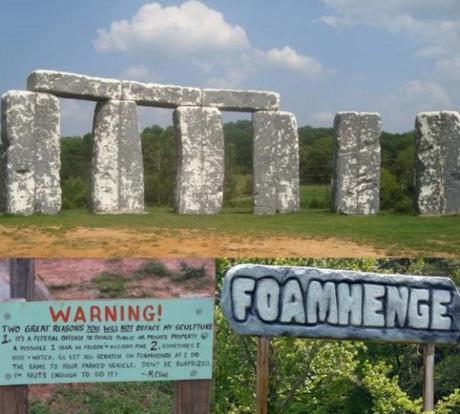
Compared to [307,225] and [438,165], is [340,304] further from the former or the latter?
[438,165]

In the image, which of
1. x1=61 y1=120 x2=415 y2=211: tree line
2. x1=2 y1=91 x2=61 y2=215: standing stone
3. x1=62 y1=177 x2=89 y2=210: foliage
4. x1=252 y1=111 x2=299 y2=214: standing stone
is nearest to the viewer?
x1=2 y1=91 x2=61 y2=215: standing stone

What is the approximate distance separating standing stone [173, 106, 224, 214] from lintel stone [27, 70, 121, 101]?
1343 mm

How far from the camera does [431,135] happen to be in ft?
56.6

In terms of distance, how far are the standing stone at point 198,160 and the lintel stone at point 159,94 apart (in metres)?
0.17

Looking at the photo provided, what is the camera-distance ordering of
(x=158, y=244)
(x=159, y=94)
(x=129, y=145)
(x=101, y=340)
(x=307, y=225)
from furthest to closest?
(x=159, y=94)
(x=129, y=145)
(x=307, y=225)
(x=158, y=244)
(x=101, y=340)

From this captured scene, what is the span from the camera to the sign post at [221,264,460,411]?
7.13 metres

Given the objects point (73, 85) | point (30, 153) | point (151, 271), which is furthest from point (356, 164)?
point (151, 271)

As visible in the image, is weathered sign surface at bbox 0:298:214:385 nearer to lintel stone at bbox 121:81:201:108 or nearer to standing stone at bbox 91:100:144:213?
standing stone at bbox 91:100:144:213

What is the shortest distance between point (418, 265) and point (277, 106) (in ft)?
32.9

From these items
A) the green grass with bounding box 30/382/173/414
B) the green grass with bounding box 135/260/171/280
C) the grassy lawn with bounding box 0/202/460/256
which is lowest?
the green grass with bounding box 30/382/173/414

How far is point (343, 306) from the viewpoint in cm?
720

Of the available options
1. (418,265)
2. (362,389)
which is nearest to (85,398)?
(362,389)

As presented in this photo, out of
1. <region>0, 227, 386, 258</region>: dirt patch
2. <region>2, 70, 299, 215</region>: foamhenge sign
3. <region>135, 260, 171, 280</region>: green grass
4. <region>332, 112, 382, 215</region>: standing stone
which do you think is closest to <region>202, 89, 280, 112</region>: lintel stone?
<region>2, 70, 299, 215</region>: foamhenge sign

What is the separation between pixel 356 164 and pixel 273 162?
5.08 feet
